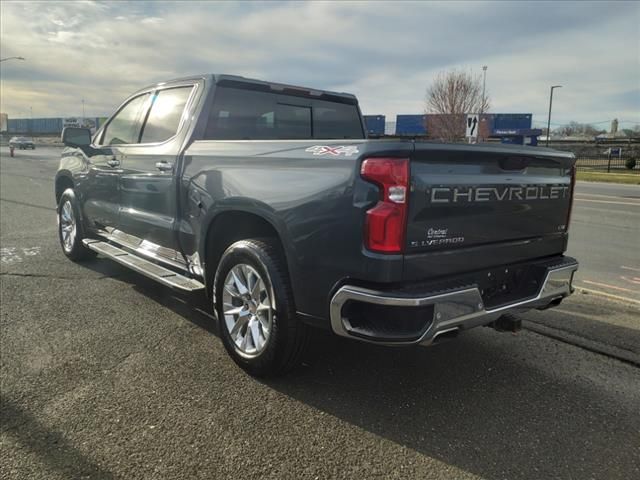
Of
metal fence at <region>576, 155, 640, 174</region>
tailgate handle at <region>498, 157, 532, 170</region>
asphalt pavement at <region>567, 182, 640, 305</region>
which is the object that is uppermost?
tailgate handle at <region>498, 157, 532, 170</region>

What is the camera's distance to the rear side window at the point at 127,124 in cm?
509

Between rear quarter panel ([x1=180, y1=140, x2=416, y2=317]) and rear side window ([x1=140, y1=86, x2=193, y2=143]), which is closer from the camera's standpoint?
rear quarter panel ([x1=180, y1=140, x2=416, y2=317])

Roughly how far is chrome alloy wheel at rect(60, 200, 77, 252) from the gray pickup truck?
68.5 inches

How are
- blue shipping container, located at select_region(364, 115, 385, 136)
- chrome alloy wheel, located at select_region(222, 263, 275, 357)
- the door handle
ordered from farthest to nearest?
blue shipping container, located at select_region(364, 115, 385, 136) → the door handle → chrome alloy wheel, located at select_region(222, 263, 275, 357)

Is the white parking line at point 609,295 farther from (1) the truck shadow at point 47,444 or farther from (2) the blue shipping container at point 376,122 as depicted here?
(2) the blue shipping container at point 376,122

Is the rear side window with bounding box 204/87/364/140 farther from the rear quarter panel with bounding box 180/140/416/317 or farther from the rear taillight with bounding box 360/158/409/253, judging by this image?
the rear taillight with bounding box 360/158/409/253

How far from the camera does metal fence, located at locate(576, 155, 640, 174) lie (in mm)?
32716

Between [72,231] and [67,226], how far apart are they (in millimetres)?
251

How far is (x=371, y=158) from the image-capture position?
2625mm

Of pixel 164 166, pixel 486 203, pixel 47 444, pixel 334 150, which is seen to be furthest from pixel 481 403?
pixel 164 166

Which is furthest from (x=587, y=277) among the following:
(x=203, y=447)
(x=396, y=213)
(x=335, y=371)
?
(x=203, y=447)

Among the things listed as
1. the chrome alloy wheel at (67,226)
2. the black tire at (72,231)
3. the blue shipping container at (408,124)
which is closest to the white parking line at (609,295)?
the black tire at (72,231)

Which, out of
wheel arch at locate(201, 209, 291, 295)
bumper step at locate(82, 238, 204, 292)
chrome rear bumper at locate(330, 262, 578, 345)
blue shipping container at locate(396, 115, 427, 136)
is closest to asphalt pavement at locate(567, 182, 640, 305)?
chrome rear bumper at locate(330, 262, 578, 345)

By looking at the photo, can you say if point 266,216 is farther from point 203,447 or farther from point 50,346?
point 50,346
